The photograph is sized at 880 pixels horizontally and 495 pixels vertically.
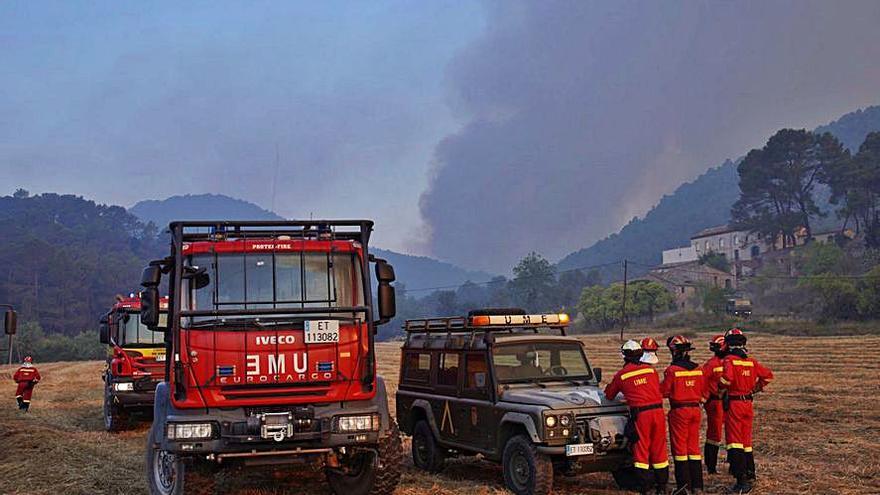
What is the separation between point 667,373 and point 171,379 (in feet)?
19.2

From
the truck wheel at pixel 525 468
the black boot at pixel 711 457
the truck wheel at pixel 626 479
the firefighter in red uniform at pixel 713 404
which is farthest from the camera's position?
the black boot at pixel 711 457

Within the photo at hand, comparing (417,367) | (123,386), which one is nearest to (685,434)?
(417,367)

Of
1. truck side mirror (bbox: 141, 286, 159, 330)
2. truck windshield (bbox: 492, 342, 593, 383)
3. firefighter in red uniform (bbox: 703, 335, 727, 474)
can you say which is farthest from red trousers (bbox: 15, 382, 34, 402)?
firefighter in red uniform (bbox: 703, 335, 727, 474)

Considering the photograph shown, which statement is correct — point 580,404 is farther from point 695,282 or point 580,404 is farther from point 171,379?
point 695,282

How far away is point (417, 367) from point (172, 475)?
15.1 ft

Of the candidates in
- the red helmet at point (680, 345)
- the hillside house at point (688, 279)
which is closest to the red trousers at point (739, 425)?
the red helmet at point (680, 345)

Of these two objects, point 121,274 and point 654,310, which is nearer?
point 654,310

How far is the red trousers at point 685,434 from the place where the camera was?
→ 980 cm

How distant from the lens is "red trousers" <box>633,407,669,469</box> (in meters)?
9.37

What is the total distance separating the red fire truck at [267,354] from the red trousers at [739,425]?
4.20 m

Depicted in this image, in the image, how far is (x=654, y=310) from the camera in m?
Answer: 78.4

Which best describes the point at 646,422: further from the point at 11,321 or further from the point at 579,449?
the point at 11,321

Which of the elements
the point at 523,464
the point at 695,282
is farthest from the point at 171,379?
the point at 695,282

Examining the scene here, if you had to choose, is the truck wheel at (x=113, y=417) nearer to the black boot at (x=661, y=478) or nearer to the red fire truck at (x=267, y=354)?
the red fire truck at (x=267, y=354)
